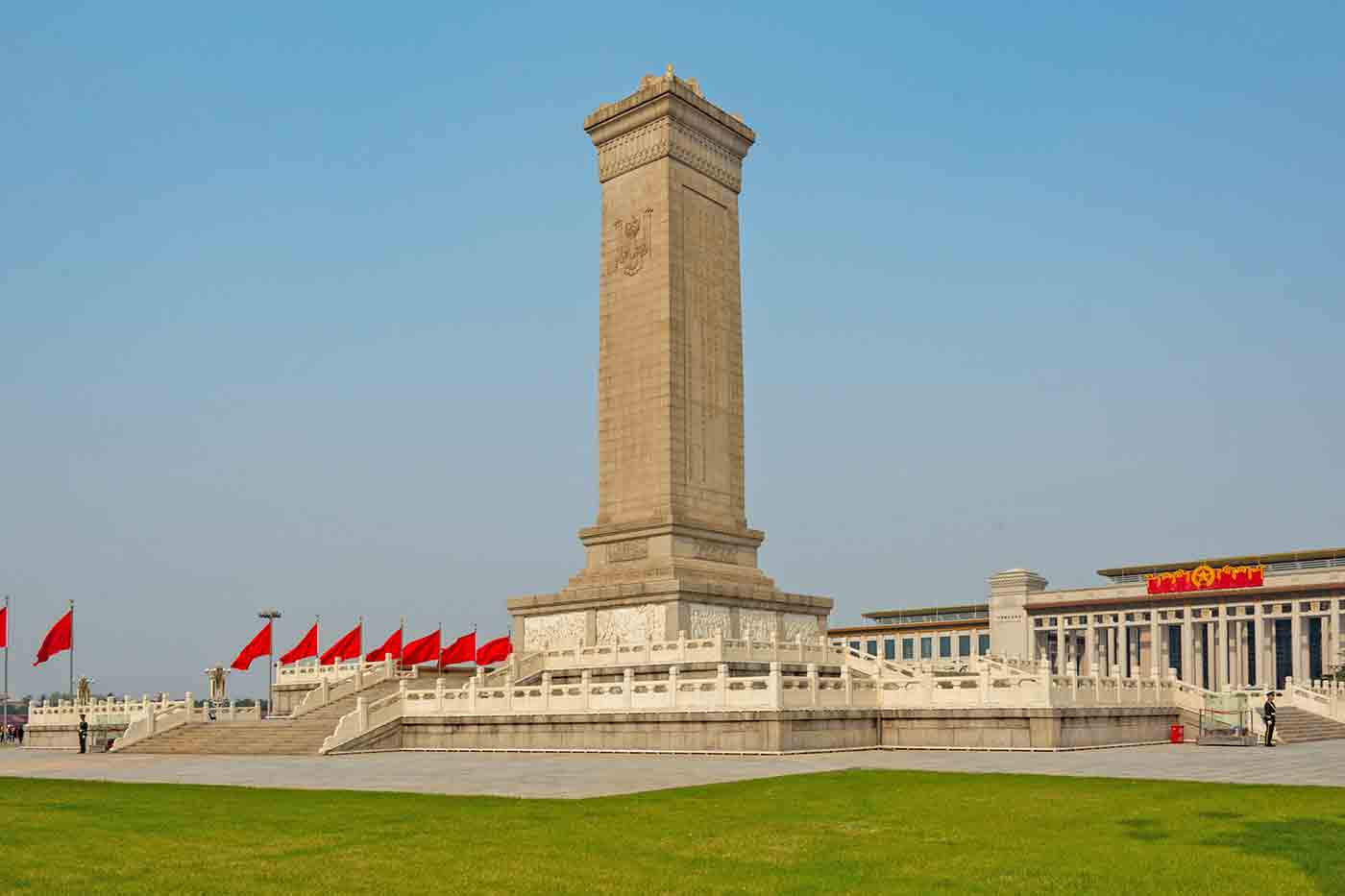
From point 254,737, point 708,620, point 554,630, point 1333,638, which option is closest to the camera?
point 254,737

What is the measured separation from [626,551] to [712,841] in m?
37.5

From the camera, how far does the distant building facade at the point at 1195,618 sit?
85.5 m

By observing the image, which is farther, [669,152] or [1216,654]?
[1216,654]

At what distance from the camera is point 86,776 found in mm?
30578

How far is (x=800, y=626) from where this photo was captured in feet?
179

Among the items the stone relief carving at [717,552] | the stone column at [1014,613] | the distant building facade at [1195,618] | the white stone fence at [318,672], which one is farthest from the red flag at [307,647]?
the stone column at [1014,613]

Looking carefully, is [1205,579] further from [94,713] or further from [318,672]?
[94,713]

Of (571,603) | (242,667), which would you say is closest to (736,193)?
(571,603)

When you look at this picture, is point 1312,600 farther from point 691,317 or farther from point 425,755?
point 425,755

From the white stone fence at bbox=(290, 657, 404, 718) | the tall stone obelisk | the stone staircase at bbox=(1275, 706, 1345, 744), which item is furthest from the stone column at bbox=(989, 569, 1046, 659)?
the white stone fence at bbox=(290, 657, 404, 718)

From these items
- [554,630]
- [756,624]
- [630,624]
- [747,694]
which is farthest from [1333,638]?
[747,694]

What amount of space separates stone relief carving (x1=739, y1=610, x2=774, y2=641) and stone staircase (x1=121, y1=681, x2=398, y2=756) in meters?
13.4

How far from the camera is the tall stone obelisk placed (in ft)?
170

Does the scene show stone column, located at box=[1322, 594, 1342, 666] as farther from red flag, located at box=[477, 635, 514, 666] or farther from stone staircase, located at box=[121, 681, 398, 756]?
stone staircase, located at box=[121, 681, 398, 756]
